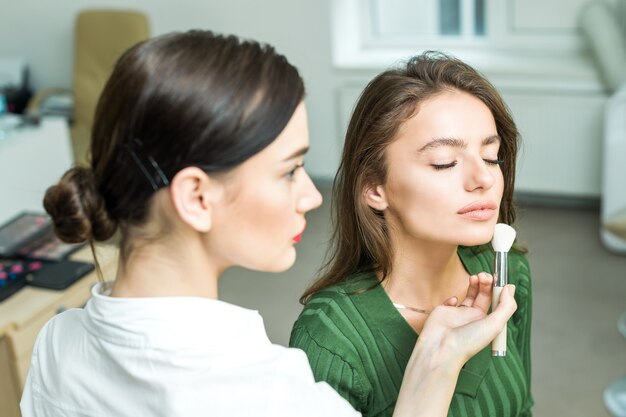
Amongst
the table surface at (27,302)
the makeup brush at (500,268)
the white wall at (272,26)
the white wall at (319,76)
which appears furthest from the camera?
the white wall at (272,26)

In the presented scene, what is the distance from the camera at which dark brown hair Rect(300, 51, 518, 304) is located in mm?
1581

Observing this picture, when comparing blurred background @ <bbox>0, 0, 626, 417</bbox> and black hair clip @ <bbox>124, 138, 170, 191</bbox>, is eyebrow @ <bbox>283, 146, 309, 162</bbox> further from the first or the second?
blurred background @ <bbox>0, 0, 626, 417</bbox>

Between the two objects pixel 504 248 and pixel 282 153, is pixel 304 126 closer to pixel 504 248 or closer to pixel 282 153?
pixel 282 153

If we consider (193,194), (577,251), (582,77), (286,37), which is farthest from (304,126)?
Result: (286,37)

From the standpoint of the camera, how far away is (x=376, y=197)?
5.30 feet

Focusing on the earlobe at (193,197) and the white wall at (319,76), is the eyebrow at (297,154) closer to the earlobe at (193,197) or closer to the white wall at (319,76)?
the earlobe at (193,197)

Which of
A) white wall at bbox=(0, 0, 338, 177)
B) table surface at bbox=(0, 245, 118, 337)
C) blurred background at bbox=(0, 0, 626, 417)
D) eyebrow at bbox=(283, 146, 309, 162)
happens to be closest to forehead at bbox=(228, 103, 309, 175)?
eyebrow at bbox=(283, 146, 309, 162)

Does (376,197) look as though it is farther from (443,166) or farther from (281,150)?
(281,150)

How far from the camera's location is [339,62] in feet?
16.2

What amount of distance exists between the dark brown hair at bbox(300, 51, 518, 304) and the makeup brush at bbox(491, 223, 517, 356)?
0.24m

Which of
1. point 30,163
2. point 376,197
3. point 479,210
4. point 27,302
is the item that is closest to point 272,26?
point 30,163

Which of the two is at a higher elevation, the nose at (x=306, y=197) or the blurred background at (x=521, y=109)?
the nose at (x=306, y=197)

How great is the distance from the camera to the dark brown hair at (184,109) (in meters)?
1.00

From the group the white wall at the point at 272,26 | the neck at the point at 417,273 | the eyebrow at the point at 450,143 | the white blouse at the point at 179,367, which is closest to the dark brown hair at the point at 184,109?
the white blouse at the point at 179,367
